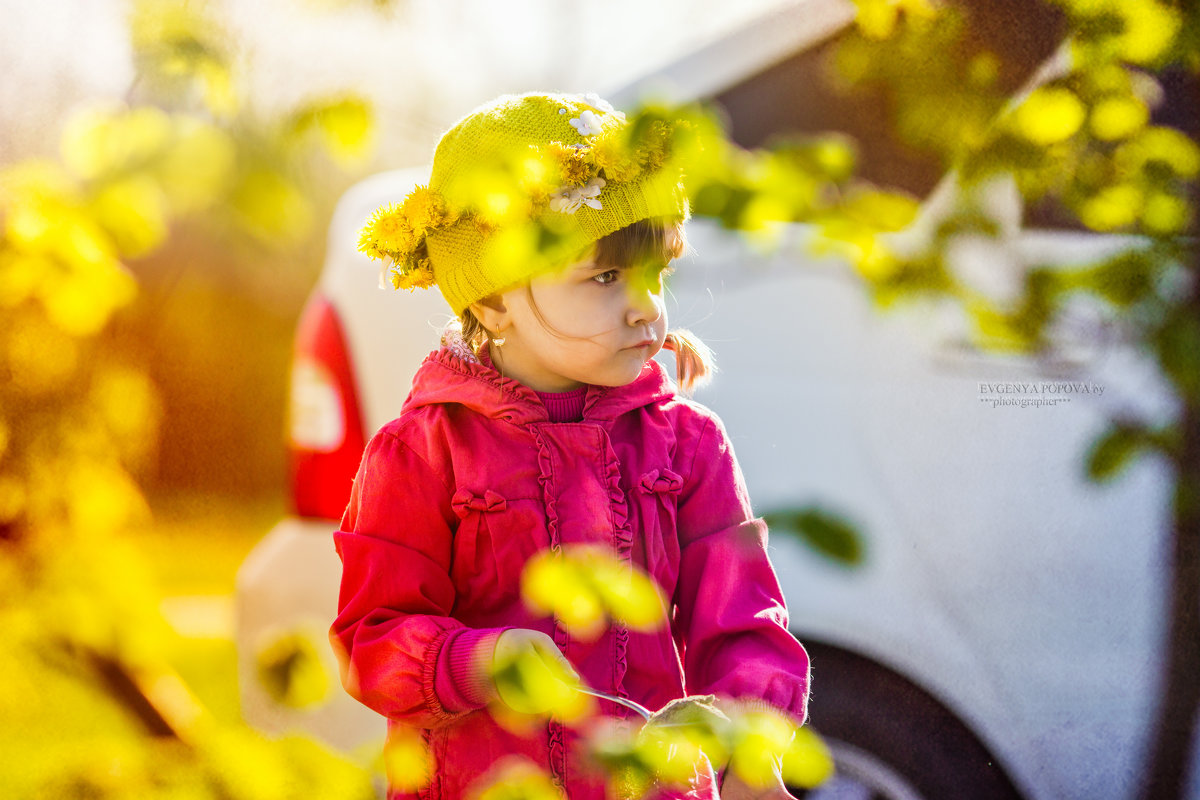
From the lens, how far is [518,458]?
152cm

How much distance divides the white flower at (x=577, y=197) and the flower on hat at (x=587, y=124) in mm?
182

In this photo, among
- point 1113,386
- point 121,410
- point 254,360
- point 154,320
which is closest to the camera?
point 121,410

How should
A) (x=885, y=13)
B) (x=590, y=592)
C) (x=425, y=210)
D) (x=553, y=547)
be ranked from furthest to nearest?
(x=553, y=547) < (x=425, y=210) < (x=885, y=13) < (x=590, y=592)

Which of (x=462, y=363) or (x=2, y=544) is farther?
(x=462, y=363)

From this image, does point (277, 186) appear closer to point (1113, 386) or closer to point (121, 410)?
point (121, 410)

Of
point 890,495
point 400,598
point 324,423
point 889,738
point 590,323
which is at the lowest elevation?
point 889,738

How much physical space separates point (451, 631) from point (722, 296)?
36.9 inches

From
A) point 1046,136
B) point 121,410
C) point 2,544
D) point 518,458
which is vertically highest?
point 1046,136

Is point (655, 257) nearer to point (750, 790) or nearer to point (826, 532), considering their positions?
point (750, 790)

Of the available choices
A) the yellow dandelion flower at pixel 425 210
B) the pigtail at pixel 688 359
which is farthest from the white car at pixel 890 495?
the yellow dandelion flower at pixel 425 210

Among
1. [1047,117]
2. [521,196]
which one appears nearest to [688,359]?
[1047,117]

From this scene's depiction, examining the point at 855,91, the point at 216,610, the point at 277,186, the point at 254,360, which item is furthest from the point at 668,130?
the point at 254,360

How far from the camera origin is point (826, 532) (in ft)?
2.25

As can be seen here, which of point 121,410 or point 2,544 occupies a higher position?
point 121,410
